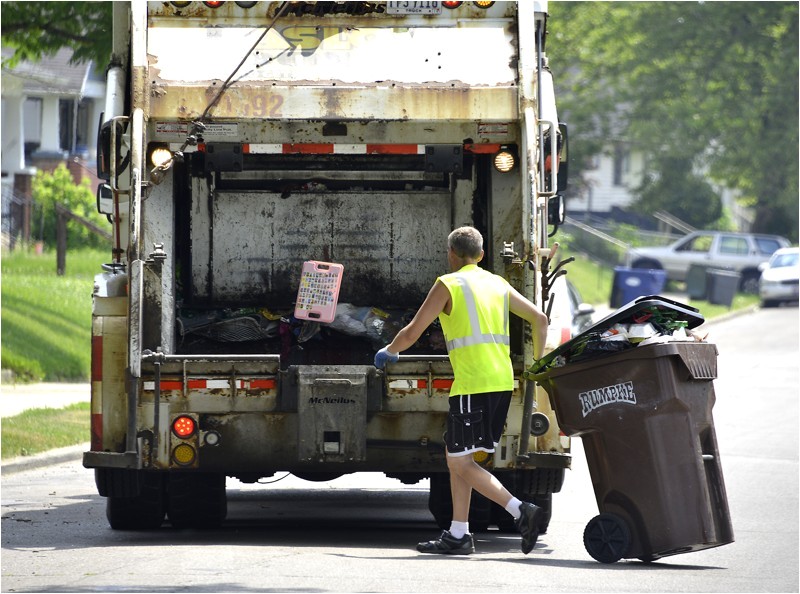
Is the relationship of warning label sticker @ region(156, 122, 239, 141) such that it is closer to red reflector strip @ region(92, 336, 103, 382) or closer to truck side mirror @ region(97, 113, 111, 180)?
truck side mirror @ region(97, 113, 111, 180)

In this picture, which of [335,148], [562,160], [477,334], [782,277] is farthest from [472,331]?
[782,277]

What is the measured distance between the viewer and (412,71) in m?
8.18

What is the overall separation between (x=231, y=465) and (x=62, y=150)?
28.6 meters

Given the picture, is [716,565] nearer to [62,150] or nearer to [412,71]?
[412,71]

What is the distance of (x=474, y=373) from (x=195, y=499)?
2.02 meters

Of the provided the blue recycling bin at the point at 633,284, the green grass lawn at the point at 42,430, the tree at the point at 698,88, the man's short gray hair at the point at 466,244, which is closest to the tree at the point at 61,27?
the green grass lawn at the point at 42,430

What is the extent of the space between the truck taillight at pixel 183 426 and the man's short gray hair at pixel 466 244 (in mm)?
1552

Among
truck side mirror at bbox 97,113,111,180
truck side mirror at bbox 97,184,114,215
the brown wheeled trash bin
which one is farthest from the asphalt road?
truck side mirror at bbox 97,113,111,180

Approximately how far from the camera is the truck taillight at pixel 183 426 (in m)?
7.72

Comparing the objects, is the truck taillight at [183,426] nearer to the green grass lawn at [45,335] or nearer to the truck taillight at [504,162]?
the truck taillight at [504,162]

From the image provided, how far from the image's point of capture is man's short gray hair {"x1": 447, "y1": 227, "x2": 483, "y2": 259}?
293 inches

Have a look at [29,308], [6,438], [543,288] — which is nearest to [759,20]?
[29,308]

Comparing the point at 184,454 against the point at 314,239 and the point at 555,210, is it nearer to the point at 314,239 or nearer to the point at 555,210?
the point at 314,239

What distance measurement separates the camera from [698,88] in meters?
43.2
